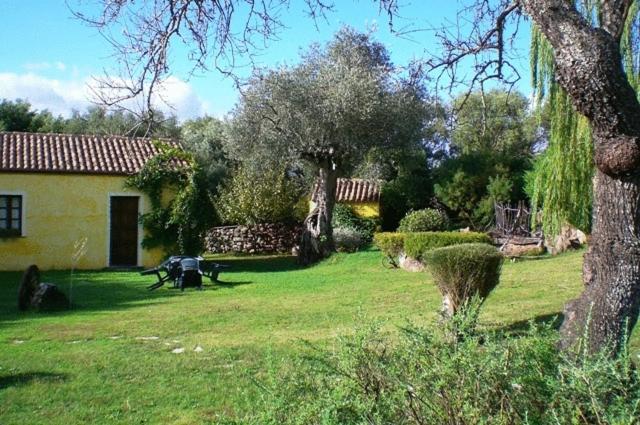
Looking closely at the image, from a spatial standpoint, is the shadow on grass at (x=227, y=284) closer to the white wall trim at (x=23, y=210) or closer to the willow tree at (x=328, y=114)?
the willow tree at (x=328, y=114)

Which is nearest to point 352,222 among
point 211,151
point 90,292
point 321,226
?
point 321,226

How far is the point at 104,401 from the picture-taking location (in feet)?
23.1

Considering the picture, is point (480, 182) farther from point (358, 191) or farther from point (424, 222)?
point (358, 191)

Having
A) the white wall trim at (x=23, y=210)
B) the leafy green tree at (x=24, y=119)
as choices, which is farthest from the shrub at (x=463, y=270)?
the leafy green tree at (x=24, y=119)

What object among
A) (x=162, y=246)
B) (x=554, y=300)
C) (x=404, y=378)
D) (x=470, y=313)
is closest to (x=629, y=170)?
(x=470, y=313)

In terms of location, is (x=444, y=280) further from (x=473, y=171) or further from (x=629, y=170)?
(x=473, y=171)

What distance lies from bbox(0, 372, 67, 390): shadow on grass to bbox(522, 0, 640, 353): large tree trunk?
587 cm

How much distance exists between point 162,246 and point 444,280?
54.9ft

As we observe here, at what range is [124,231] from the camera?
83.4 feet

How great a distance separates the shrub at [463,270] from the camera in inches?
384

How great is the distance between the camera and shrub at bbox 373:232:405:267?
66.0ft

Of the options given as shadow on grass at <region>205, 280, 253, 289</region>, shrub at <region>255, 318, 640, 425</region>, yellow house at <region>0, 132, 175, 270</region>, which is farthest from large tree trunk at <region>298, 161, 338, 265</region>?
shrub at <region>255, 318, 640, 425</region>

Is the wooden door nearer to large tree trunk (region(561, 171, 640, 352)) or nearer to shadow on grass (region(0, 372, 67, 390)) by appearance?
shadow on grass (region(0, 372, 67, 390))

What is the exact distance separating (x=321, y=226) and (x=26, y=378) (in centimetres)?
1785
